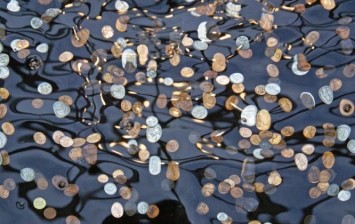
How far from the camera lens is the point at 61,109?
84cm

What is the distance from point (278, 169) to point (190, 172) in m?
0.12

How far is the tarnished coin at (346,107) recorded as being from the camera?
2.72ft

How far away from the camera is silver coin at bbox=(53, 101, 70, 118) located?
2.75ft

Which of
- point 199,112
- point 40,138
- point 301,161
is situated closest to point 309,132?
point 301,161

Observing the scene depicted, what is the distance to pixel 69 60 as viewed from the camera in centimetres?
85

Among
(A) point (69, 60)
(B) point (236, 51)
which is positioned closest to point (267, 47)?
(B) point (236, 51)

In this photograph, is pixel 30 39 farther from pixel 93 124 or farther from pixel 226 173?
pixel 226 173

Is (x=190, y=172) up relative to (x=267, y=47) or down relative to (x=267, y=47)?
down

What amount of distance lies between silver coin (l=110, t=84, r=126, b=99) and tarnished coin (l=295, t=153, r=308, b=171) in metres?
0.26

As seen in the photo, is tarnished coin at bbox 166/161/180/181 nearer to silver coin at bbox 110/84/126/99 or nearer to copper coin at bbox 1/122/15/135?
silver coin at bbox 110/84/126/99

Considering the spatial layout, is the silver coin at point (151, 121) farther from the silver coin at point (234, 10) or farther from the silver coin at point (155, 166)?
the silver coin at point (234, 10)

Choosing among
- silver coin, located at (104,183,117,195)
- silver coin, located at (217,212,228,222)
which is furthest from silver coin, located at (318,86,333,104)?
silver coin, located at (104,183,117,195)

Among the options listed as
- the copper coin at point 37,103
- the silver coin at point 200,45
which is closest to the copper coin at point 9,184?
the copper coin at point 37,103

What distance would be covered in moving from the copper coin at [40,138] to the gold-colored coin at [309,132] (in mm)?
369
